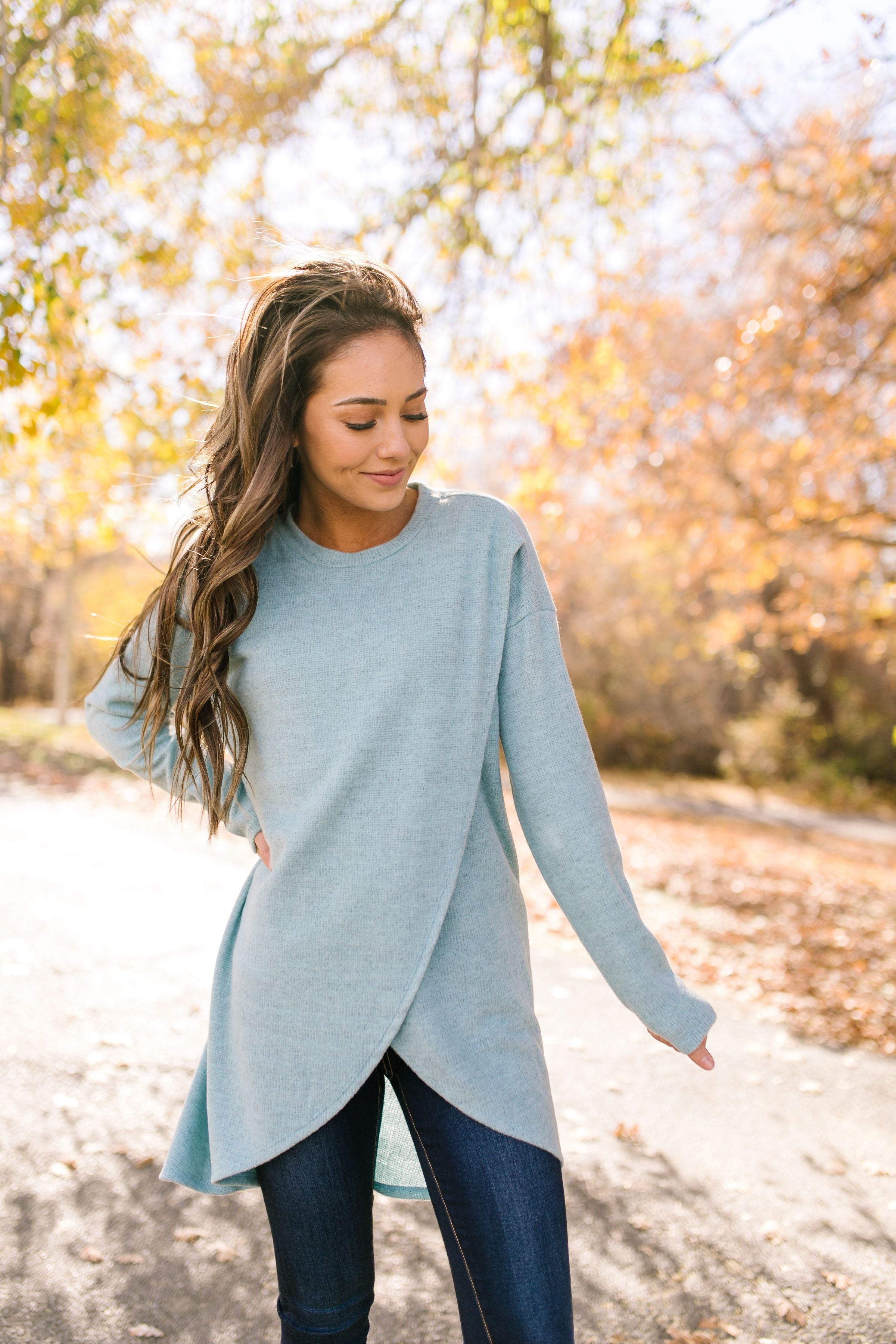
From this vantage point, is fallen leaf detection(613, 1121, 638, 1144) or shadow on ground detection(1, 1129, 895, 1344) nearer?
shadow on ground detection(1, 1129, 895, 1344)

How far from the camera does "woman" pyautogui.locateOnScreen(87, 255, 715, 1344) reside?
1561 mm

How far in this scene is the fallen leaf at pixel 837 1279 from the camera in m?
2.92

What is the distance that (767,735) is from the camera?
2006 cm

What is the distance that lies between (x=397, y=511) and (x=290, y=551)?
0.72 ft

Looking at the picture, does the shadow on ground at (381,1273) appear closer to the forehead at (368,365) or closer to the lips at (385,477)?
the lips at (385,477)

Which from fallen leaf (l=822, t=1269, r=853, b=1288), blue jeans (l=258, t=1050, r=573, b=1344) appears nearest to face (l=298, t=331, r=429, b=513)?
blue jeans (l=258, t=1050, r=573, b=1344)

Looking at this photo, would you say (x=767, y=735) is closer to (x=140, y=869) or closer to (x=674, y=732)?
(x=674, y=732)

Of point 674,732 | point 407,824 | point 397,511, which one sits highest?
point 397,511

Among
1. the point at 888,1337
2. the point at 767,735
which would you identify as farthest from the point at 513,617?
the point at 767,735

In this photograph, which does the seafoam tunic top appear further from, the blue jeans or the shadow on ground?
the shadow on ground

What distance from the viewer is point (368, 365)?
1.69 m

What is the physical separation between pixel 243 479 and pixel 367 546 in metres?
0.27

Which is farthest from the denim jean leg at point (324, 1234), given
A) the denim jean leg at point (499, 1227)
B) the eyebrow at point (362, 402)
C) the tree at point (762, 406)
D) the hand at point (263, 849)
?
the tree at point (762, 406)

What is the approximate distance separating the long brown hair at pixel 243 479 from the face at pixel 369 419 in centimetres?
3
